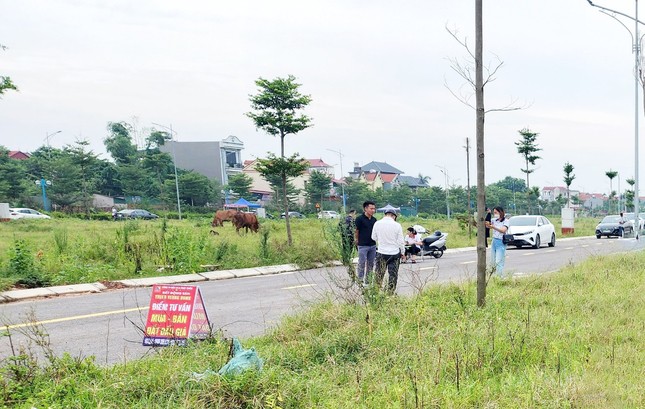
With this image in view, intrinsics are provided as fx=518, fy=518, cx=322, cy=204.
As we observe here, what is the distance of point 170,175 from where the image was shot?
53969 millimetres

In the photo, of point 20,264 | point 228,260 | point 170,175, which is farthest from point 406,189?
point 20,264

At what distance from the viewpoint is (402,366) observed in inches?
176

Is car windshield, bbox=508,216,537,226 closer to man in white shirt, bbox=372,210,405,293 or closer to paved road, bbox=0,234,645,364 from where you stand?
paved road, bbox=0,234,645,364

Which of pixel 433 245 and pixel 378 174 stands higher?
pixel 378 174

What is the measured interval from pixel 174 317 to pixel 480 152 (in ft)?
13.8

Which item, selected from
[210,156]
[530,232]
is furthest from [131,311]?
[210,156]

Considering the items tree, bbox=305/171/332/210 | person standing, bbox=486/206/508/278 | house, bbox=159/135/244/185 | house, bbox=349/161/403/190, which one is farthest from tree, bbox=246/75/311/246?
house, bbox=349/161/403/190

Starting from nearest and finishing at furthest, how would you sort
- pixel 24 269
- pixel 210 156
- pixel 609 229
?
pixel 24 269
pixel 609 229
pixel 210 156

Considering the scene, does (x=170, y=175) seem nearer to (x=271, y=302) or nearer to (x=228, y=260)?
(x=228, y=260)

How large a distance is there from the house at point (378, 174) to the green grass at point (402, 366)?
73365mm

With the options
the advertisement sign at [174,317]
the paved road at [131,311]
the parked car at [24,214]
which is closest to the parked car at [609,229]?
the paved road at [131,311]

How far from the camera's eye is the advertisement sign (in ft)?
16.3

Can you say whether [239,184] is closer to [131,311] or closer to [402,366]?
[131,311]

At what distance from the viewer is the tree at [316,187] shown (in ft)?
186
